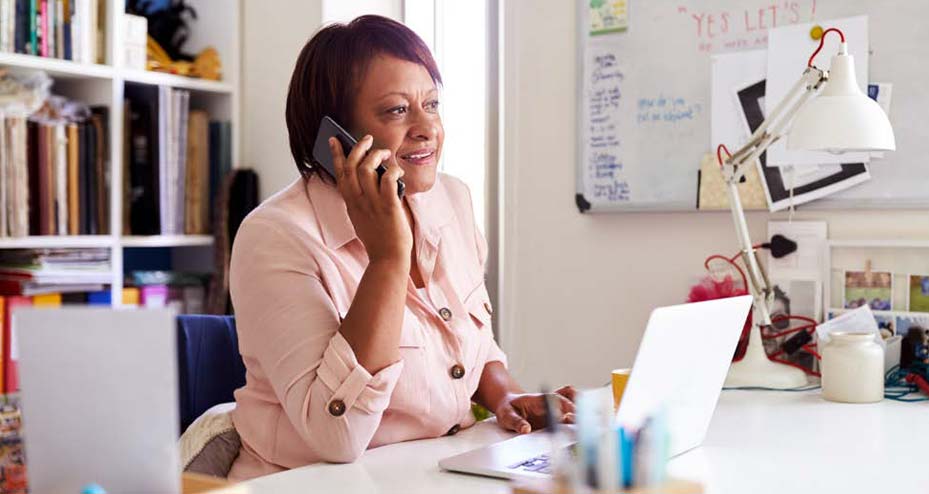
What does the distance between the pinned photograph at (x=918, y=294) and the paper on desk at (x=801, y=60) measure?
0.85 ft

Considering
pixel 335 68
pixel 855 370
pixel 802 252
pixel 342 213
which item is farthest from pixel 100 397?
pixel 802 252

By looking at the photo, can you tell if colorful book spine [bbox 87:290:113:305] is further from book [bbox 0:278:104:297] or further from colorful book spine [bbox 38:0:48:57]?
colorful book spine [bbox 38:0:48:57]

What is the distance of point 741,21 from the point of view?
7.34 ft

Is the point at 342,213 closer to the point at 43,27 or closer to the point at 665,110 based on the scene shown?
the point at 665,110

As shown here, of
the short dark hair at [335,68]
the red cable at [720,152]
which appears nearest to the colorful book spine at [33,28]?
the short dark hair at [335,68]

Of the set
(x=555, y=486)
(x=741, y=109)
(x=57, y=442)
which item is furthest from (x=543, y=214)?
(x=57, y=442)

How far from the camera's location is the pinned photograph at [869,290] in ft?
6.73

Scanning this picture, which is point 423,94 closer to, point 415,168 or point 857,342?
point 415,168

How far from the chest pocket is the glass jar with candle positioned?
2.45 feet

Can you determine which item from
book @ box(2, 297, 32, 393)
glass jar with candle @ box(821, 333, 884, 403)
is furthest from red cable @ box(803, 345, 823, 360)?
book @ box(2, 297, 32, 393)

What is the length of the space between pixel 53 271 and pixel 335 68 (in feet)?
4.83

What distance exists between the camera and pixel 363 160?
56.1 inches

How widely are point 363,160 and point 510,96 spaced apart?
128 cm

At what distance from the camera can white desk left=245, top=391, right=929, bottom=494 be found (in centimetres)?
116
